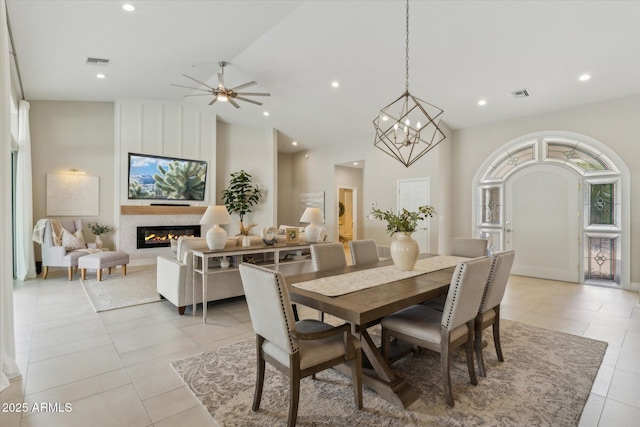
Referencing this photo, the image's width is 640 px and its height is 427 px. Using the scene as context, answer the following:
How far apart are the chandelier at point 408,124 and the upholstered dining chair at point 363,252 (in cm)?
98

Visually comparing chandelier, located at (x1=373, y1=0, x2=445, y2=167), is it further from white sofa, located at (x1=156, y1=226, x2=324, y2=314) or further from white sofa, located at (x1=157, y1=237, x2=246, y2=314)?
white sofa, located at (x1=157, y1=237, x2=246, y2=314)

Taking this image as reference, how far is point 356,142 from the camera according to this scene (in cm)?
850

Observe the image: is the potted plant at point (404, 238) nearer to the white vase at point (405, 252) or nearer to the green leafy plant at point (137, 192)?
the white vase at point (405, 252)

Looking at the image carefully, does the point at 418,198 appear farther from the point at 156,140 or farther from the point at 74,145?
the point at 74,145

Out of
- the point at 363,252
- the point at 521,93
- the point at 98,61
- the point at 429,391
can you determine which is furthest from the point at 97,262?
the point at 521,93

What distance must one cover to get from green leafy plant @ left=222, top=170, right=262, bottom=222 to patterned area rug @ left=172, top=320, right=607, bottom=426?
5.64 metres

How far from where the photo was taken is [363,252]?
3.39m

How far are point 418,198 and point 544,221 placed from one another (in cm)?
238

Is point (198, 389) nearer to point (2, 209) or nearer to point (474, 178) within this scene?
point (2, 209)

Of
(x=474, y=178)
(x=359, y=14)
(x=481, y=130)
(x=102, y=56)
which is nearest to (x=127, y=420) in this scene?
(x=359, y=14)

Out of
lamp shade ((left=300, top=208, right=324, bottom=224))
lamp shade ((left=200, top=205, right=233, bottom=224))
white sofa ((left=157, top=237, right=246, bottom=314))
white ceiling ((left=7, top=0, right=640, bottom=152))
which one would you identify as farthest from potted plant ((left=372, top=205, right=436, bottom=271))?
white ceiling ((left=7, top=0, right=640, bottom=152))

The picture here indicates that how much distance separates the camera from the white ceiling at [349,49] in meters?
3.69

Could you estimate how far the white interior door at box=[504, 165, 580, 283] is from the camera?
562 centimetres

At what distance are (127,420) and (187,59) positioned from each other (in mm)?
5137
